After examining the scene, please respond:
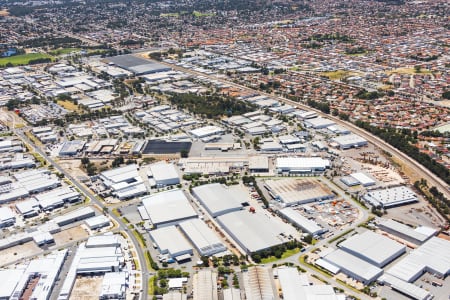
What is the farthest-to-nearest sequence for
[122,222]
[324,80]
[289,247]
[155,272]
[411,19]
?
[411,19] → [324,80] → [122,222] → [289,247] → [155,272]

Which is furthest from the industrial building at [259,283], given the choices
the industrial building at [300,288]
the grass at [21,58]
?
the grass at [21,58]

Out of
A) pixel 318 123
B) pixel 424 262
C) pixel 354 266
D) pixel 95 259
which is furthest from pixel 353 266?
pixel 318 123

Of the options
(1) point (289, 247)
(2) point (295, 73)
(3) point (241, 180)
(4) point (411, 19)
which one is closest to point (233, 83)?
(2) point (295, 73)

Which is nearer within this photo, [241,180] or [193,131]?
[241,180]

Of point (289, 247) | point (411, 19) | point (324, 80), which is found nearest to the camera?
point (289, 247)

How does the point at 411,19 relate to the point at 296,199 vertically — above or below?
above

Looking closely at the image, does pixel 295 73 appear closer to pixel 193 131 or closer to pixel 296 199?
pixel 193 131

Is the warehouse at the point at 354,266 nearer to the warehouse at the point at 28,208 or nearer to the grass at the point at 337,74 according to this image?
the warehouse at the point at 28,208

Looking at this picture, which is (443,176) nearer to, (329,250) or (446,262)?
(446,262)

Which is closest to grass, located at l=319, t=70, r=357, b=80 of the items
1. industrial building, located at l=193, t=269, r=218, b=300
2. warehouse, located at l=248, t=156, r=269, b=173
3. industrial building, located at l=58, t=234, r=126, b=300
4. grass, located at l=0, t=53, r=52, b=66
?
warehouse, located at l=248, t=156, r=269, b=173

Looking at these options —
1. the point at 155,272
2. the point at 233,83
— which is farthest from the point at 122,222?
the point at 233,83
